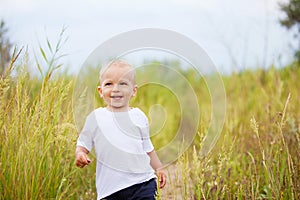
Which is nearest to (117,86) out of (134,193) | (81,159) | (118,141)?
(118,141)

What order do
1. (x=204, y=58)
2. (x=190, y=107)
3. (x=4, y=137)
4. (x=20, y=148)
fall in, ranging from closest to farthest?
(x=20, y=148), (x=4, y=137), (x=204, y=58), (x=190, y=107)

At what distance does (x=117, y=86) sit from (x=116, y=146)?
1.09 ft

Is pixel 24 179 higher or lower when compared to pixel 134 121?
lower

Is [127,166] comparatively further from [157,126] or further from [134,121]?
[157,126]

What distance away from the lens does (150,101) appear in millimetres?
6375

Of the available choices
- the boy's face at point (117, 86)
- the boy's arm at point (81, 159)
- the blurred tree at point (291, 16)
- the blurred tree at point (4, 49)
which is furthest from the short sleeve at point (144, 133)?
the blurred tree at point (291, 16)

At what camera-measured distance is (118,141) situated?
8.45ft

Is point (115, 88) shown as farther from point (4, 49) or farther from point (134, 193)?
point (4, 49)

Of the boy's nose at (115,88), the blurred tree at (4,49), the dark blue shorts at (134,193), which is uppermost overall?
the blurred tree at (4,49)

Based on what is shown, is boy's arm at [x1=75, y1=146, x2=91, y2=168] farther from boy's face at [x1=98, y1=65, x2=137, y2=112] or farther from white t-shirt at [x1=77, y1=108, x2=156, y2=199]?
boy's face at [x1=98, y1=65, x2=137, y2=112]

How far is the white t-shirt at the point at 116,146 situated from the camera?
2584 millimetres

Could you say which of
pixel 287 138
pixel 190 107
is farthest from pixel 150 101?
pixel 287 138

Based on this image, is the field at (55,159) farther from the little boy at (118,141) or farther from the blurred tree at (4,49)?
the blurred tree at (4,49)

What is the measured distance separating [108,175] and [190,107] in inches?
146
